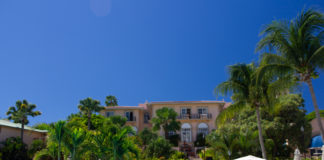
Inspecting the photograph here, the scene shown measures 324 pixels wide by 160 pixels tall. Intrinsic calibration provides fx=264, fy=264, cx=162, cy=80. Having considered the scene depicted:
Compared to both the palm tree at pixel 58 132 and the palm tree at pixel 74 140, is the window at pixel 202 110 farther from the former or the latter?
the palm tree at pixel 58 132

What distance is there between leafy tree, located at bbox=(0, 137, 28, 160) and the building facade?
60.5 feet

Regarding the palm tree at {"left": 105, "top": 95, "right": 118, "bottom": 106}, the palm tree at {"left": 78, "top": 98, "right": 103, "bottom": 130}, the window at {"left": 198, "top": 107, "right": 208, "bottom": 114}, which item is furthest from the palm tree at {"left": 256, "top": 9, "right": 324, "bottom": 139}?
the palm tree at {"left": 105, "top": 95, "right": 118, "bottom": 106}

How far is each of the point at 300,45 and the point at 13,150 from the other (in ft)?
85.1

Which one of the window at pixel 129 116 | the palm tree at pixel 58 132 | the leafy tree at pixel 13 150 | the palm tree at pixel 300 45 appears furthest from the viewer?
the window at pixel 129 116

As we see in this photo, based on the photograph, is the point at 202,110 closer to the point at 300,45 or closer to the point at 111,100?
the point at 111,100

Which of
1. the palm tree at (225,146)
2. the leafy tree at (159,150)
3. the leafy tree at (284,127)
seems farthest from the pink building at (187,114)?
the palm tree at (225,146)

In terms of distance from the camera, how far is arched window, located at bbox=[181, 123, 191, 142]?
137 ft

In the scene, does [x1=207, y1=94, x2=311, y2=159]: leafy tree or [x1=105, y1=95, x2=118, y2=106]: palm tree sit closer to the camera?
[x1=207, y1=94, x2=311, y2=159]: leafy tree

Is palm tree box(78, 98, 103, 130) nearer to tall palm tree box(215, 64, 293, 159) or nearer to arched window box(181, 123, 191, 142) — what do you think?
arched window box(181, 123, 191, 142)

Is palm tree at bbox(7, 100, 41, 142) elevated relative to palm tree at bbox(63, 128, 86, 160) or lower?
elevated

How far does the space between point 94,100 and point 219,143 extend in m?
20.9

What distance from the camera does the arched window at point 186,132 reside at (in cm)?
4162

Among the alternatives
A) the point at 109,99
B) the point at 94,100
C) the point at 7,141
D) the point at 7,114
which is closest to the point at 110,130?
the point at 7,141

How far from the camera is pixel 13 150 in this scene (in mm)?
25438
